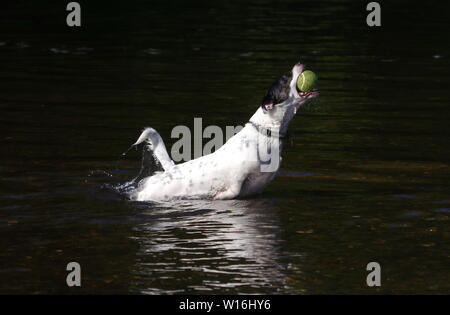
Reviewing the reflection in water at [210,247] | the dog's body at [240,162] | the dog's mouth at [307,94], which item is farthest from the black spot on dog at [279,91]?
the reflection in water at [210,247]

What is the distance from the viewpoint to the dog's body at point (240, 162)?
11.9 m

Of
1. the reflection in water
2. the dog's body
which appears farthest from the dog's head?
the reflection in water

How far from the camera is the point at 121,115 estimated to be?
17.4 metres

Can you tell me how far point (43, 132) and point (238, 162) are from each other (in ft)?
15.7

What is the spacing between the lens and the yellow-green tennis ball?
11.7m

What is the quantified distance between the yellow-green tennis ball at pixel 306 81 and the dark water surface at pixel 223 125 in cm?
127

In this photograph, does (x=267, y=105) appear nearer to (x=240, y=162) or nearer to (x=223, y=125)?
(x=240, y=162)

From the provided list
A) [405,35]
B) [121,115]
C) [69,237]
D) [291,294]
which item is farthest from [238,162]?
[405,35]

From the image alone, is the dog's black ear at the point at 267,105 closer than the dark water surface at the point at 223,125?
No

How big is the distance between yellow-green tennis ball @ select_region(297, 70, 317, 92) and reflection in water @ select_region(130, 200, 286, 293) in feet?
4.27

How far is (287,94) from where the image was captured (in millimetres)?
11836

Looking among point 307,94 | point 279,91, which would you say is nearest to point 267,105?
point 279,91

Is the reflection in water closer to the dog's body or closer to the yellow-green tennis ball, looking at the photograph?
the dog's body

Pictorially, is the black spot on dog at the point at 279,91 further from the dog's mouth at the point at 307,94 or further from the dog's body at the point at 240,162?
the dog's mouth at the point at 307,94
